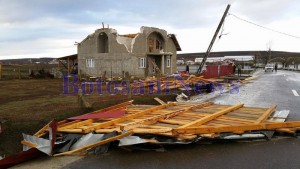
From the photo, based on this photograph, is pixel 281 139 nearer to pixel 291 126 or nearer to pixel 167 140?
pixel 291 126

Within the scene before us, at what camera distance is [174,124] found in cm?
848

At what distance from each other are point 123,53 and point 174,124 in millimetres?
27935

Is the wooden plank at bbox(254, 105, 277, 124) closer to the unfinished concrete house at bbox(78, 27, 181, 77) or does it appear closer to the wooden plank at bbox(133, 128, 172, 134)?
the wooden plank at bbox(133, 128, 172, 134)

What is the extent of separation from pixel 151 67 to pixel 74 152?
109 ft

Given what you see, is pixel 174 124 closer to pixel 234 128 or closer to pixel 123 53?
pixel 234 128

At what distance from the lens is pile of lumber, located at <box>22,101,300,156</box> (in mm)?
7203

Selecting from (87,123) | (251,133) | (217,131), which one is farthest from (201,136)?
(87,123)

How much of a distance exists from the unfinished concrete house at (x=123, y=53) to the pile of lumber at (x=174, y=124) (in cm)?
2403

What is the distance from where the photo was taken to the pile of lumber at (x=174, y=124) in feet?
23.6

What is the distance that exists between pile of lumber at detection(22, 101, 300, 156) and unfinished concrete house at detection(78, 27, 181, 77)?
2403 cm

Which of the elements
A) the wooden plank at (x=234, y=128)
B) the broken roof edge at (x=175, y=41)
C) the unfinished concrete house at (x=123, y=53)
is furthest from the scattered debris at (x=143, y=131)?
the broken roof edge at (x=175, y=41)

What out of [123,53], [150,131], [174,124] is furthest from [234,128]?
[123,53]

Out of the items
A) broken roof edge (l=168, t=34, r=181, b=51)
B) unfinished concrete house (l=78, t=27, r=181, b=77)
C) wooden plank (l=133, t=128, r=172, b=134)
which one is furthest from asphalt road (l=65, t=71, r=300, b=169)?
broken roof edge (l=168, t=34, r=181, b=51)

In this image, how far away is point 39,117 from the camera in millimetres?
Result: 10508
